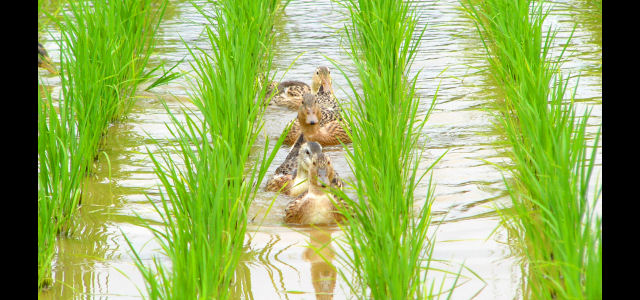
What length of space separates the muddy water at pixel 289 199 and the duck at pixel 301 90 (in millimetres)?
114

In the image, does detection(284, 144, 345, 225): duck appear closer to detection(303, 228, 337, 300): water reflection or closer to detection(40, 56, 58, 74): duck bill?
detection(303, 228, 337, 300): water reflection

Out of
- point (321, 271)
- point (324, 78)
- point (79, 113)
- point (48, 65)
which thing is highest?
point (48, 65)

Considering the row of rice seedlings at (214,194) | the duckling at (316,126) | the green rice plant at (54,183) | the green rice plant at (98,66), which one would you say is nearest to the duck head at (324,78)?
the duckling at (316,126)

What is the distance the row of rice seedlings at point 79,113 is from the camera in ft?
12.9

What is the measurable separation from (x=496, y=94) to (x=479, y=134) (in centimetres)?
95

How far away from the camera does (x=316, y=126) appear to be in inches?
233

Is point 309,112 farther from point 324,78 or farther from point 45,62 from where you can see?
point 45,62

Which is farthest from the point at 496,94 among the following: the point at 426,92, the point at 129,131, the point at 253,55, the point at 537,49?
the point at 129,131

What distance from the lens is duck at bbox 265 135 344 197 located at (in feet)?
15.7

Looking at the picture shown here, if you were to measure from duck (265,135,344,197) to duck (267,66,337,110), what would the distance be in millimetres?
1228

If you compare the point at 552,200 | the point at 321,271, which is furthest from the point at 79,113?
the point at 552,200

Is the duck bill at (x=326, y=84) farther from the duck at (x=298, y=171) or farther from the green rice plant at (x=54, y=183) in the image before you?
the green rice plant at (x=54, y=183)

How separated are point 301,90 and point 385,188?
3309mm

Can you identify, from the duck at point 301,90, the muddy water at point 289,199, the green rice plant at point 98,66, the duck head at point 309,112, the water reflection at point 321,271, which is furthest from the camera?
the duck at point 301,90
